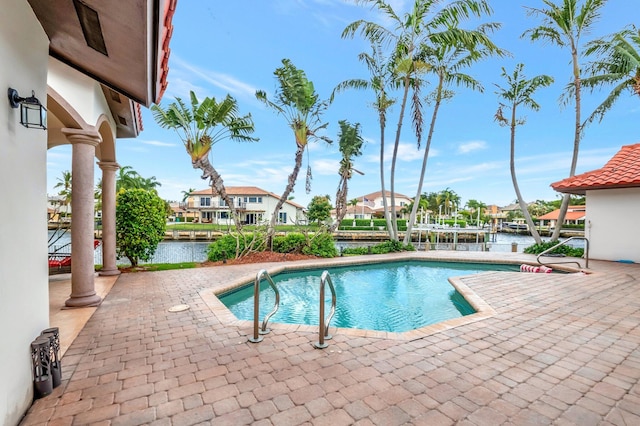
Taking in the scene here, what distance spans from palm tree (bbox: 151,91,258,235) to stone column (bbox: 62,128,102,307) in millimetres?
5708

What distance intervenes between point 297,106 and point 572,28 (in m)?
12.8

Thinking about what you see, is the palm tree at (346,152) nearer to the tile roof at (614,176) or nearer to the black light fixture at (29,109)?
the tile roof at (614,176)

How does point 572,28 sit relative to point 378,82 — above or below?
above

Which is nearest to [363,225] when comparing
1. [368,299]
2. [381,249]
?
[381,249]

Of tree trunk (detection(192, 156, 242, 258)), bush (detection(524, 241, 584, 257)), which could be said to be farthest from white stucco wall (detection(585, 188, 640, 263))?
tree trunk (detection(192, 156, 242, 258))

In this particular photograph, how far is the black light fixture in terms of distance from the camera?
2.38 metres

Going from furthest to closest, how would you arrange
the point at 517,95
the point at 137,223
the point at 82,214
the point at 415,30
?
the point at 517,95 < the point at 415,30 < the point at 137,223 < the point at 82,214

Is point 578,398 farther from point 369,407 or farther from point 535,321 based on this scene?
point 535,321

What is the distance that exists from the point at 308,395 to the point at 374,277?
27.2ft

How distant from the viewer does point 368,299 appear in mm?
7969

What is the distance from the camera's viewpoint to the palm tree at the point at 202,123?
10906mm

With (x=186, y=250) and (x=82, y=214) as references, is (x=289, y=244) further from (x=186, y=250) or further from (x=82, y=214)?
(x=186, y=250)

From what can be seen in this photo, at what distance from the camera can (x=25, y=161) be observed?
2578 millimetres

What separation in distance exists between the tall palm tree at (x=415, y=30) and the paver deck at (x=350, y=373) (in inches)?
466
